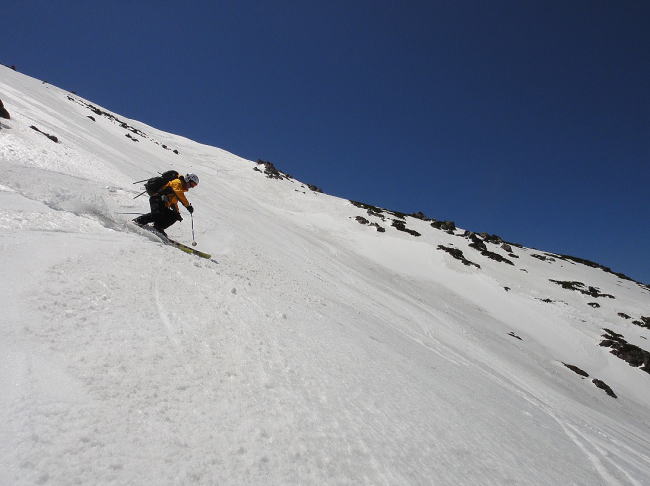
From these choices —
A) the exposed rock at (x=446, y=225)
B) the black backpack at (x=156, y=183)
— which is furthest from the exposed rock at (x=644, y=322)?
the black backpack at (x=156, y=183)

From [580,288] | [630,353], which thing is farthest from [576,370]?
[580,288]

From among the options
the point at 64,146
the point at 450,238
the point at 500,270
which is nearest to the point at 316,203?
the point at 450,238

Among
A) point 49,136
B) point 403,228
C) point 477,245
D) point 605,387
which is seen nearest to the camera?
point 49,136

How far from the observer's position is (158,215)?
372 inches

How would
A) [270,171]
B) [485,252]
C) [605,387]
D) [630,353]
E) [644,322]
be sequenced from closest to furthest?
[605,387] < [630,353] < [644,322] < [485,252] < [270,171]

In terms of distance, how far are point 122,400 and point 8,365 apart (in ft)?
3.17

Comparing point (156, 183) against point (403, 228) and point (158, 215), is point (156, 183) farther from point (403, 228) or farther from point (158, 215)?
point (403, 228)

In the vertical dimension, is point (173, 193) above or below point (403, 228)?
below

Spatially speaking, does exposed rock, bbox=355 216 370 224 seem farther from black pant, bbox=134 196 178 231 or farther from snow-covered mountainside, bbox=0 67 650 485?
black pant, bbox=134 196 178 231

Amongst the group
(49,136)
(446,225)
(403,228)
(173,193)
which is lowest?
(49,136)

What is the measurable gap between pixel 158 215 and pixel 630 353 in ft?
103

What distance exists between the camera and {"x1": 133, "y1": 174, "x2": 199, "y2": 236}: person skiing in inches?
369

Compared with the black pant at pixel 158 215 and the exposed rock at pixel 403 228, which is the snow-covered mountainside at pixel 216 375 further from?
the exposed rock at pixel 403 228

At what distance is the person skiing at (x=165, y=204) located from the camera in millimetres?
9383
